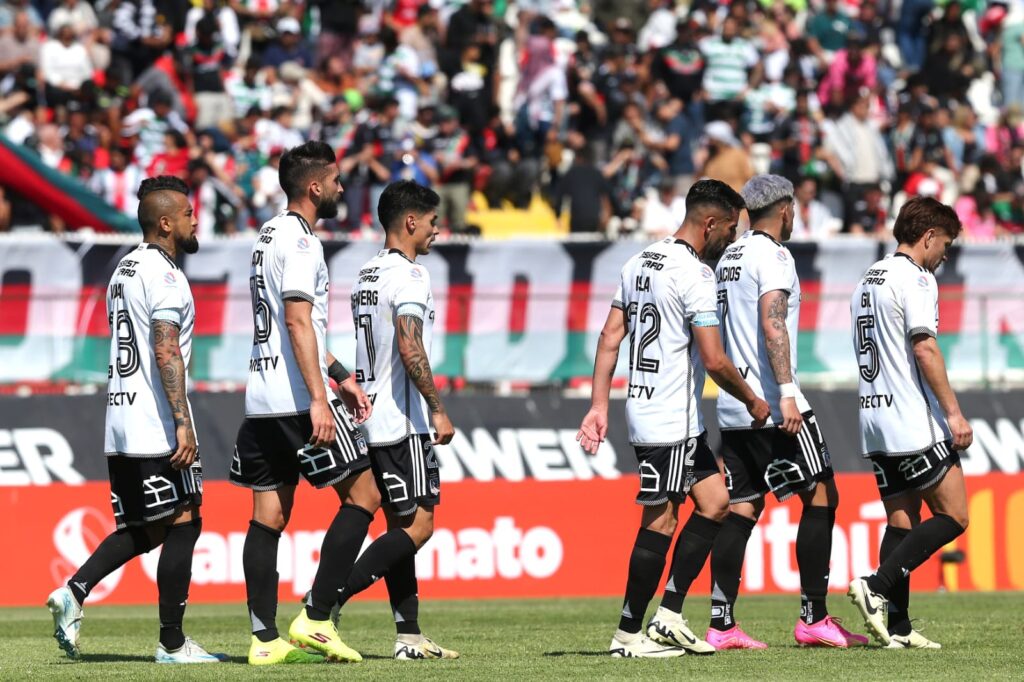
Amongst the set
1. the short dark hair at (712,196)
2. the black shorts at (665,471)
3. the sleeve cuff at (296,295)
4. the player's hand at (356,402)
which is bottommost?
the black shorts at (665,471)

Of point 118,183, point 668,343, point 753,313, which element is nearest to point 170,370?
point 668,343

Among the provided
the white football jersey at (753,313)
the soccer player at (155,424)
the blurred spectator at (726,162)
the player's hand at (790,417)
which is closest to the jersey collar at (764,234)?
the white football jersey at (753,313)

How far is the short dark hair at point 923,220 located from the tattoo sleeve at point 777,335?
2.57 ft

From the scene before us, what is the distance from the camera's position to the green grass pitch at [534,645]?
9.20m

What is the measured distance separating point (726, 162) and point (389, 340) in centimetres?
1141

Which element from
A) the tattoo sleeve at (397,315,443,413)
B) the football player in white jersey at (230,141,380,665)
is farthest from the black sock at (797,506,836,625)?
the football player in white jersey at (230,141,380,665)

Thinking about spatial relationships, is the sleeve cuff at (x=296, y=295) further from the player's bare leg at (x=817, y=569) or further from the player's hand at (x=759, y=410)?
the player's bare leg at (x=817, y=569)

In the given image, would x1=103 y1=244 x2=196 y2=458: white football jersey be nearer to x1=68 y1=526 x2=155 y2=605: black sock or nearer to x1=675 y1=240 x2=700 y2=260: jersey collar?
x1=68 y1=526 x2=155 y2=605: black sock

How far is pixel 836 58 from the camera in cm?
2570

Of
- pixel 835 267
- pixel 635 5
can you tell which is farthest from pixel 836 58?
pixel 835 267

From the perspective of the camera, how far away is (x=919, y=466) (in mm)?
10391

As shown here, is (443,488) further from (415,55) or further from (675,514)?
(415,55)

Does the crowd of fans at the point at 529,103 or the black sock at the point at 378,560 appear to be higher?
the crowd of fans at the point at 529,103

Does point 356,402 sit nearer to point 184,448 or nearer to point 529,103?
point 184,448
